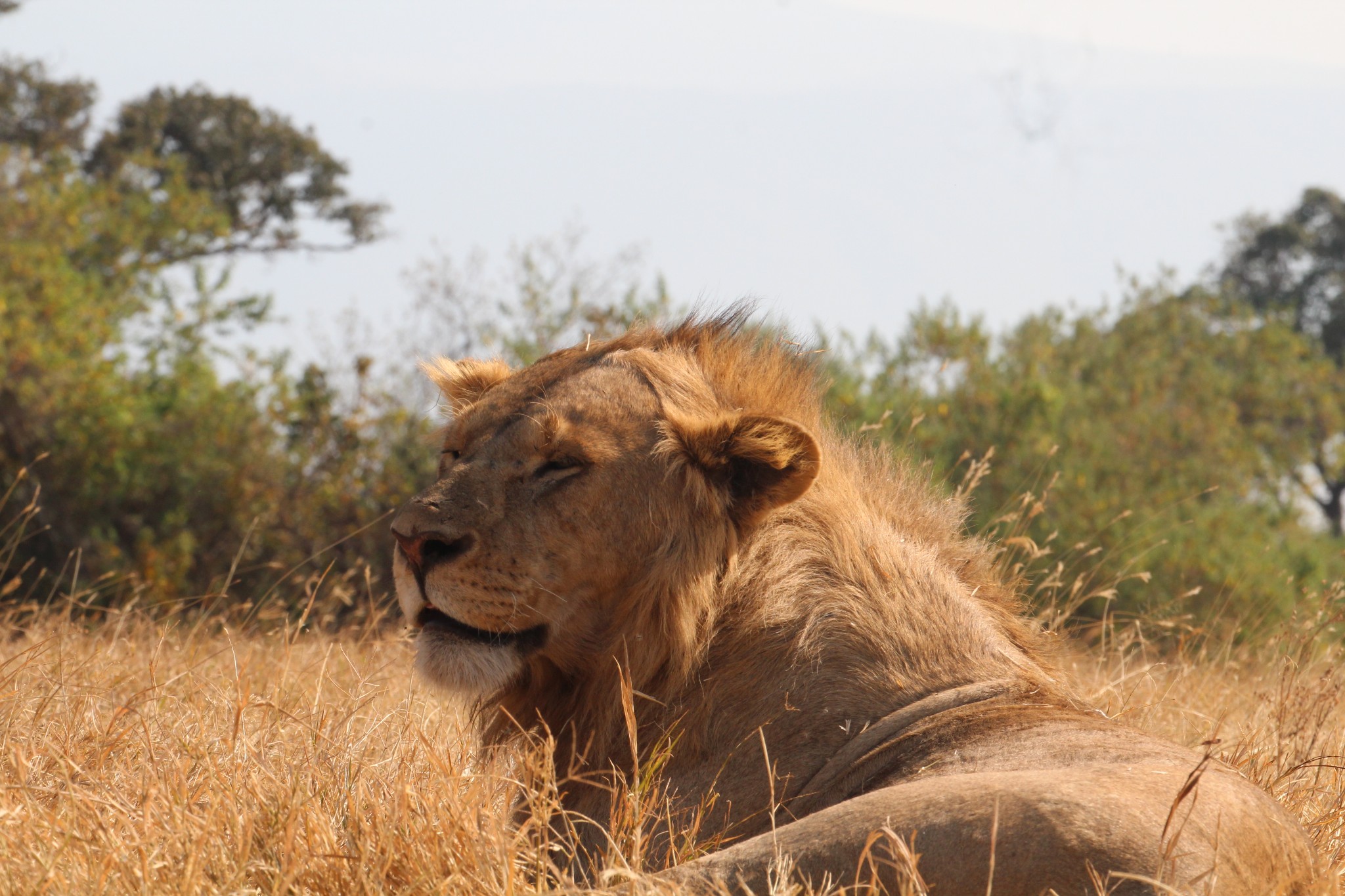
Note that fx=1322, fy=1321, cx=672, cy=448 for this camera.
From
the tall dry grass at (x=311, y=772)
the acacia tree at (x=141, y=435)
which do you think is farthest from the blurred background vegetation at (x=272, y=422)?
the tall dry grass at (x=311, y=772)

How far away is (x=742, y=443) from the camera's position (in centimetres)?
371

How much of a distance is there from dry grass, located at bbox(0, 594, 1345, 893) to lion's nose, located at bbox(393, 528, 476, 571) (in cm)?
52

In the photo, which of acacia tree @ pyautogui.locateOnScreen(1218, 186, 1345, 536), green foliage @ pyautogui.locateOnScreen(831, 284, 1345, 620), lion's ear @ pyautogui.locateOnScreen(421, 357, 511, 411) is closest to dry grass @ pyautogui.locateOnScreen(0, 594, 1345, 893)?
lion's ear @ pyautogui.locateOnScreen(421, 357, 511, 411)

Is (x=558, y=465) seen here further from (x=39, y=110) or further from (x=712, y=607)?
(x=39, y=110)

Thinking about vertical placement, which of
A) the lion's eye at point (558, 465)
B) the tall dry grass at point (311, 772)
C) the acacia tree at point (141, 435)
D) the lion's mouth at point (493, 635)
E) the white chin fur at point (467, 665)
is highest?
the lion's eye at point (558, 465)

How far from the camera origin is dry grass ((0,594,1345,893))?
297 centimetres

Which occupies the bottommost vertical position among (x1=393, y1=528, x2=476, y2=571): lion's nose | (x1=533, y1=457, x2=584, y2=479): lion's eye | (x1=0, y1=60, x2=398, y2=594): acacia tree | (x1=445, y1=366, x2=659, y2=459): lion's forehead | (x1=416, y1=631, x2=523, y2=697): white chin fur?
(x1=0, y1=60, x2=398, y2=594): acacia tree

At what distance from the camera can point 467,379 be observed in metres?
4.60

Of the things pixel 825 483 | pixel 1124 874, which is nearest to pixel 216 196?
pixel 825 483

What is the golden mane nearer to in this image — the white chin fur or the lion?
the lion

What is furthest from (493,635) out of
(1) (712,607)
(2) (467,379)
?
(2) (467,379)

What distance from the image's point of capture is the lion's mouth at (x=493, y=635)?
377cm

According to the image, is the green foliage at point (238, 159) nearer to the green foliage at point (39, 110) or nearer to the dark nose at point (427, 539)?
the green foliage at point (39, 110)

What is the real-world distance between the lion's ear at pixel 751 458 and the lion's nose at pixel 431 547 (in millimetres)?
672
